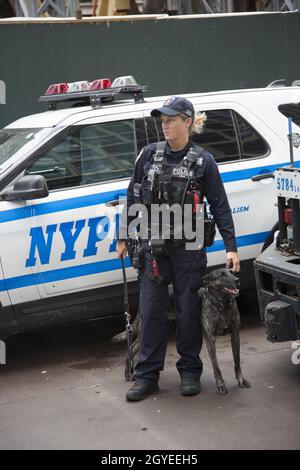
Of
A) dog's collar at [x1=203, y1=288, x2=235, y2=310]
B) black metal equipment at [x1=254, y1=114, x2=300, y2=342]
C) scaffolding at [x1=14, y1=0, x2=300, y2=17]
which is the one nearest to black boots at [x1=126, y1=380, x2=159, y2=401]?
dog's collar at [x1=203, y1=288, x2=235, y2=310]

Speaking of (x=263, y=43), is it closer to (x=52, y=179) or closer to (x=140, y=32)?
(x=140, y=32)

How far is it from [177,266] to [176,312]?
338 millimetres

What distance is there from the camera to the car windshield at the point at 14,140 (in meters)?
5.86

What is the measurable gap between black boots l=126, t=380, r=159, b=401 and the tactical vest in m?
1.01

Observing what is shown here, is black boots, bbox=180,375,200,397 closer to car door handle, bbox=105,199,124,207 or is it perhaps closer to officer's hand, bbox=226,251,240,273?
officer's hand, bbox=226,251,240,273

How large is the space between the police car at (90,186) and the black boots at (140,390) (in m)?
0.93

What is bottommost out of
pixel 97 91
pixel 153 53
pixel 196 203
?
pixel 196 203

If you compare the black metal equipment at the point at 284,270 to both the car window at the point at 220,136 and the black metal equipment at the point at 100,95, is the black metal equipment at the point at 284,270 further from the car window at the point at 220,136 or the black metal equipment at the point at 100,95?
the black metal equipment at the point at 100,95

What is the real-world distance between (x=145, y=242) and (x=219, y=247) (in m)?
1.23

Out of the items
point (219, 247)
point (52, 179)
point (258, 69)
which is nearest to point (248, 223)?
point (219, 247)

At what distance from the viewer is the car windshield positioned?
5855 mm

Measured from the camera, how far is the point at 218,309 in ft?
16.5

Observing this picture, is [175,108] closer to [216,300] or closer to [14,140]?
[216,300]

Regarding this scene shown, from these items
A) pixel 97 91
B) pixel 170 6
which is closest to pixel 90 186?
pixel 97 91
